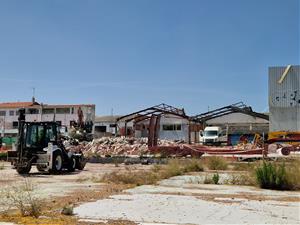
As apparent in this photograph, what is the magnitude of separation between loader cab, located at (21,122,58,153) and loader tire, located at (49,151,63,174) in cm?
76

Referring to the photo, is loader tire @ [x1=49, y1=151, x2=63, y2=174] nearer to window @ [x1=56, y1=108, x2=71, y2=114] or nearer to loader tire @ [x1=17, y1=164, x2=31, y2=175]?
loader tire @ [x1=17, y1=164, x2=31, y2=175]

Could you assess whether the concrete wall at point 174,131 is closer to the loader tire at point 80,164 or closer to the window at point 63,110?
the window at point 63,110

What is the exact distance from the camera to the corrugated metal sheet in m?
55.6

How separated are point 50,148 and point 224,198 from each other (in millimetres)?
12943

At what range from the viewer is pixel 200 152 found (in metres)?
39.6

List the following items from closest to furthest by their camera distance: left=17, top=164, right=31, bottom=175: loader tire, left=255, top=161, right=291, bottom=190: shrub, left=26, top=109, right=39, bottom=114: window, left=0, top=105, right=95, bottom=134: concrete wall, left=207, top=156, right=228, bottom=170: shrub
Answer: left=255, top=161, right=291, bottom=190: shrub < left=17, top=164, right=31, bottom=175: loader tire < left=207, top=156, right=228, bottom=170: shrub < left=0, top=105, right=95, bottom=134: concrete wall < left=26, top=109, right=39, bottom=114: window

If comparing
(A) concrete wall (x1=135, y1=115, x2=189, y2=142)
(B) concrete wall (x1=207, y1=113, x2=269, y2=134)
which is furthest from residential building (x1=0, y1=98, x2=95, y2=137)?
(B) concrete wall (x1=207, y1=113, x2=269, y2=134)

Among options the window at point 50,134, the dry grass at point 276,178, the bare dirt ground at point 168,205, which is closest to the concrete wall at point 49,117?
the window at point 50,134

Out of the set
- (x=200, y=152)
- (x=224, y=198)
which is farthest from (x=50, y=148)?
(x=200, y=152)

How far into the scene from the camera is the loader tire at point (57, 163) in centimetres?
2408

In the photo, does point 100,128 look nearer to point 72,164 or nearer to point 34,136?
point 72,164

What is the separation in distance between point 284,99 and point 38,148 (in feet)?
124

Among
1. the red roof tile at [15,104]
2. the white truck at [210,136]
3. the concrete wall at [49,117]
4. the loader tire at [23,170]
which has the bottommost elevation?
the loader tire at [23,170]

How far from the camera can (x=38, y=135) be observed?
24.8 meters
